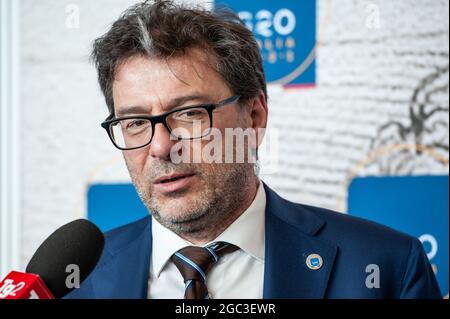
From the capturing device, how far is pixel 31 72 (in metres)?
1.79

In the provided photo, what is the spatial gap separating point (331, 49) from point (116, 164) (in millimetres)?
702

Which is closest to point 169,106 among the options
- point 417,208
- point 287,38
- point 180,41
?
point 180,41

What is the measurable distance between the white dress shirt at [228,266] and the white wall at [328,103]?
50 cm

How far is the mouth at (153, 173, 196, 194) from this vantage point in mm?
1004

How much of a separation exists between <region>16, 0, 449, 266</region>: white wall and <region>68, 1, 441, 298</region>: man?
408mm

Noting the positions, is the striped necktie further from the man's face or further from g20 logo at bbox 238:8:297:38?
g20 logo at bbox 238:8:297:38

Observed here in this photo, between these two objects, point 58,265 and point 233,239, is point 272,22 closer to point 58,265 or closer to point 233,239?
point 233,239

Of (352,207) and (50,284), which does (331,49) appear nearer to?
(352,207)

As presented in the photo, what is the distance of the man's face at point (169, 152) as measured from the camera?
1.00 metres

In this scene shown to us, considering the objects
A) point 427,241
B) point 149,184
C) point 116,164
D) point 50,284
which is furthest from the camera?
point 116,164

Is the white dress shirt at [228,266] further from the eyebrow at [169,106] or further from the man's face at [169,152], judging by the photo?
the eyebrow at [169,106]

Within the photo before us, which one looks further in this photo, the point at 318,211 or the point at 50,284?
the point at 318,211

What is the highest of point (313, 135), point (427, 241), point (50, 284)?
point (313, 135)
